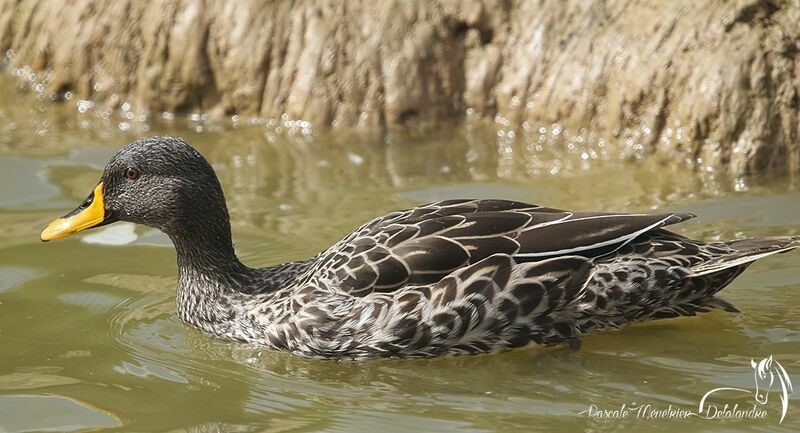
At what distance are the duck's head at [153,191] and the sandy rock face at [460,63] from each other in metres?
3.34

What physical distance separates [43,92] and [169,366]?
5.60 m

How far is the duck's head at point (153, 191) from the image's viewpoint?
24.9 ft

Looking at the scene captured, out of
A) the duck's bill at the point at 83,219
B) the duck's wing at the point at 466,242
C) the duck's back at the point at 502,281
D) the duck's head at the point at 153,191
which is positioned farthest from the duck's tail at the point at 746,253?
the duck's bill at the point at 83,219

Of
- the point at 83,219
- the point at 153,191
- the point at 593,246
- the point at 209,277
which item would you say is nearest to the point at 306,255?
the point at 209,277

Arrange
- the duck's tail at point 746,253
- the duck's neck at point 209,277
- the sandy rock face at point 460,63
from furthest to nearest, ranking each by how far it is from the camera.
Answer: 1. the sandy rock face at point 460,63
2. the duck's neck at point 209,277
3. the duck's tail at point 746,253

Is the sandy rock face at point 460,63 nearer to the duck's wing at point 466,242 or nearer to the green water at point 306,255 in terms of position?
the green water at point 306,255

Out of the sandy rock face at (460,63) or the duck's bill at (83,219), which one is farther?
the sandy rock face at (460,63)

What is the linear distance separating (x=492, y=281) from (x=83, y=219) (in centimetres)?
257

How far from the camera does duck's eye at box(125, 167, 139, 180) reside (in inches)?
298

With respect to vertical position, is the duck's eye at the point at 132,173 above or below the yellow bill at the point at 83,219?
above

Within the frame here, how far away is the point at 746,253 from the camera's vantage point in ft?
22.3

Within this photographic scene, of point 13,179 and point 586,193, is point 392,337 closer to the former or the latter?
point 586,193

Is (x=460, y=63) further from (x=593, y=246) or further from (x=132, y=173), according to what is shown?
(x=593, y=246)

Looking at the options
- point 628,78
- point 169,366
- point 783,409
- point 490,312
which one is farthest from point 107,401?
point 628,78
